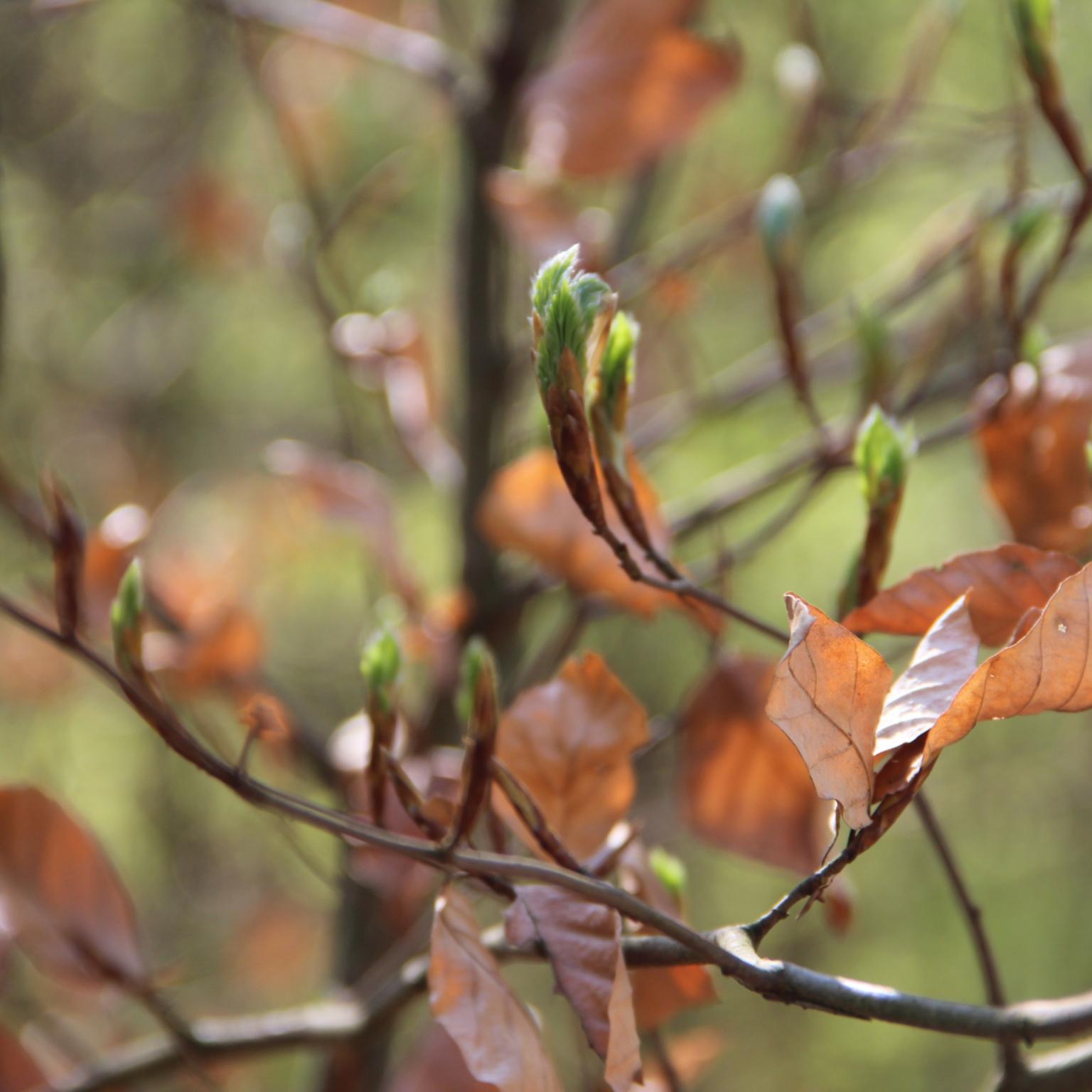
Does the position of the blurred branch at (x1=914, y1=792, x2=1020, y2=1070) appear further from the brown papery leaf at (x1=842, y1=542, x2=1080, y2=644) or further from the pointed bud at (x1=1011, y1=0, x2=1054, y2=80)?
the pointed bud at (x1=1011, y1=0, x2=1054, y2=80)

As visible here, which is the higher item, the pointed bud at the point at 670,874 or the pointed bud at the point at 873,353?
the pointed bud at the point at 873,353

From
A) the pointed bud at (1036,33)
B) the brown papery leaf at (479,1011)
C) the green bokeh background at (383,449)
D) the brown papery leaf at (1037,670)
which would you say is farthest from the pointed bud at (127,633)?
the green bokeh background at (383,449)

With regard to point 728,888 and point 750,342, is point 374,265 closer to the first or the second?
point 750,342

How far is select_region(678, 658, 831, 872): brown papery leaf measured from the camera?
46 cm

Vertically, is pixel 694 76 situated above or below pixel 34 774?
above

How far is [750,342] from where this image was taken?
1991mm

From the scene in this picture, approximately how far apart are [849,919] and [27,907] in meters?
0.34

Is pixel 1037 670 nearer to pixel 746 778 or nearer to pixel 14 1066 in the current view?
pixel 746 778

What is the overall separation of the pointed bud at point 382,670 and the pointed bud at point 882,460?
155mm

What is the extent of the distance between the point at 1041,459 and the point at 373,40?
1.57 feet

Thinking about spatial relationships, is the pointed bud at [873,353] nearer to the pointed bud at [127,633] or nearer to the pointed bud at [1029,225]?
the pointed bud at [1029,225]

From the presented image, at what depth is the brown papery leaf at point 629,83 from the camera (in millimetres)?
598

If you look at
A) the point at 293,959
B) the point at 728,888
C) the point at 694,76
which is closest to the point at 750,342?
the point at 728,888

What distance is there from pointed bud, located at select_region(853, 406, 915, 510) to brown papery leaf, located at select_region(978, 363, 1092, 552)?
10 centimetres
